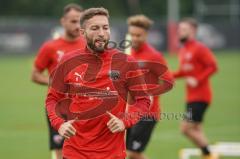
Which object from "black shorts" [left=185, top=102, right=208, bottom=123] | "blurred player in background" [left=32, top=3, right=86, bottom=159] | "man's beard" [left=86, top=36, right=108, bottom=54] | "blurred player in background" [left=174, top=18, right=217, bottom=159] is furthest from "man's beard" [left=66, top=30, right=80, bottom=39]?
"black shorts" [left=185, top=102, right=208, bottom=123]

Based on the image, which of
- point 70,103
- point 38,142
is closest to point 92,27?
point 70,103

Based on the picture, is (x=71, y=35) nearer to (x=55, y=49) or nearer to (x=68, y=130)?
(x=55, y=49)

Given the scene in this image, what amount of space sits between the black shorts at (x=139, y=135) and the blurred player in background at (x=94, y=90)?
3.46 m

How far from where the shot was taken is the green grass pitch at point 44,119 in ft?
50.4

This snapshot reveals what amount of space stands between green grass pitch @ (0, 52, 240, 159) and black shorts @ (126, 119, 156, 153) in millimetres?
2630

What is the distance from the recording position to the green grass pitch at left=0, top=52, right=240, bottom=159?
15.4 meters

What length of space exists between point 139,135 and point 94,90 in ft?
12.3

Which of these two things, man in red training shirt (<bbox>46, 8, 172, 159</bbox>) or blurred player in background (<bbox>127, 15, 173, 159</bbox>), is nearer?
man in red training shirt (<bbox>46, 8, 172, 159</bbox>)

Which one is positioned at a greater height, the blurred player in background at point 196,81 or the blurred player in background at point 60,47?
the blurred player in background at point 60,47

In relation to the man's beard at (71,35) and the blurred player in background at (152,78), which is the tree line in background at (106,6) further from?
the man's beard at (71,35)

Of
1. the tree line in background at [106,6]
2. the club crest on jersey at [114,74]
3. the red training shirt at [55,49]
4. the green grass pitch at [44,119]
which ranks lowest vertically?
the green grass pitch at [44,119]

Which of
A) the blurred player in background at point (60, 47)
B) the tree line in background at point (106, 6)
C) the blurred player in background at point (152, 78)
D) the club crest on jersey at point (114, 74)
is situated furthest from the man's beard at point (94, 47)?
the tree line in background at point (106, 6)

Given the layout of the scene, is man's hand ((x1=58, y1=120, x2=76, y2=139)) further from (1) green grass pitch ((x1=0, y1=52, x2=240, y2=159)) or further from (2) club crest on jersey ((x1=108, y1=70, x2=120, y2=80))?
(1) green grass pitch ((x1=0, y1=52, x2=240, y2=159))

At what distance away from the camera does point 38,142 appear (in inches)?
647
